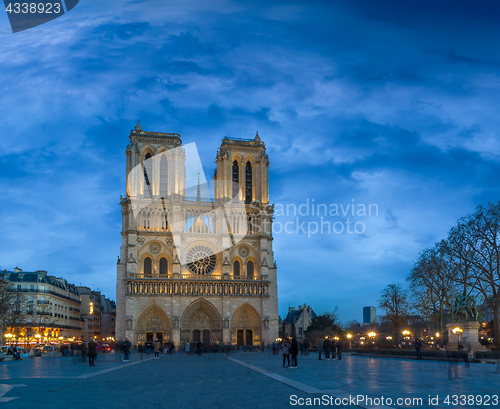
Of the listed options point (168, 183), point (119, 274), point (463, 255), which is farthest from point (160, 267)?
point (463, 255)

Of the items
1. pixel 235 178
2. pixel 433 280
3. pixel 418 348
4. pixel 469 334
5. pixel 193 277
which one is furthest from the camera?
pixel 235 178

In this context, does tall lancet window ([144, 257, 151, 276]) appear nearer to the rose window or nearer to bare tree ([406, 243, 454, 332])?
the rose window

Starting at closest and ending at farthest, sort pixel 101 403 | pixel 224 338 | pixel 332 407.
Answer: pixel 332 407, pixel 101 403, pixel 224 338

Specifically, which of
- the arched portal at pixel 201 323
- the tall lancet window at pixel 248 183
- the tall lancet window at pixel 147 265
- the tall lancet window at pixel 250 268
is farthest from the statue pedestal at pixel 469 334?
the tall lancet window at pixel 147 265

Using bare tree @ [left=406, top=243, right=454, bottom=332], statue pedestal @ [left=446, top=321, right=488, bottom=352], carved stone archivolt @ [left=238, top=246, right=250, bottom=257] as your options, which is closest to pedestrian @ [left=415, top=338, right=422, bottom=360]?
statue pedestal @ [left=446, top=321, right=488, bottom=352]

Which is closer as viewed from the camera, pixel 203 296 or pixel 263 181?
pixel 203 296

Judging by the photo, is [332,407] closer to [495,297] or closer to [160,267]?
[495,297]

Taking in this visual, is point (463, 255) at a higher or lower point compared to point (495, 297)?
higher

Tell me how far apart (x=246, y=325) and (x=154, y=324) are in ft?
33.8

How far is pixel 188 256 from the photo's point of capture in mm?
58531

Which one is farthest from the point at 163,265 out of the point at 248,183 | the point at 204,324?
the point at 248,183

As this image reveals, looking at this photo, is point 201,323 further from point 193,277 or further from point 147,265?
point 147,265

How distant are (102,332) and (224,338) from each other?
1936 inches

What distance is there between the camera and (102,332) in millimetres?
96688
